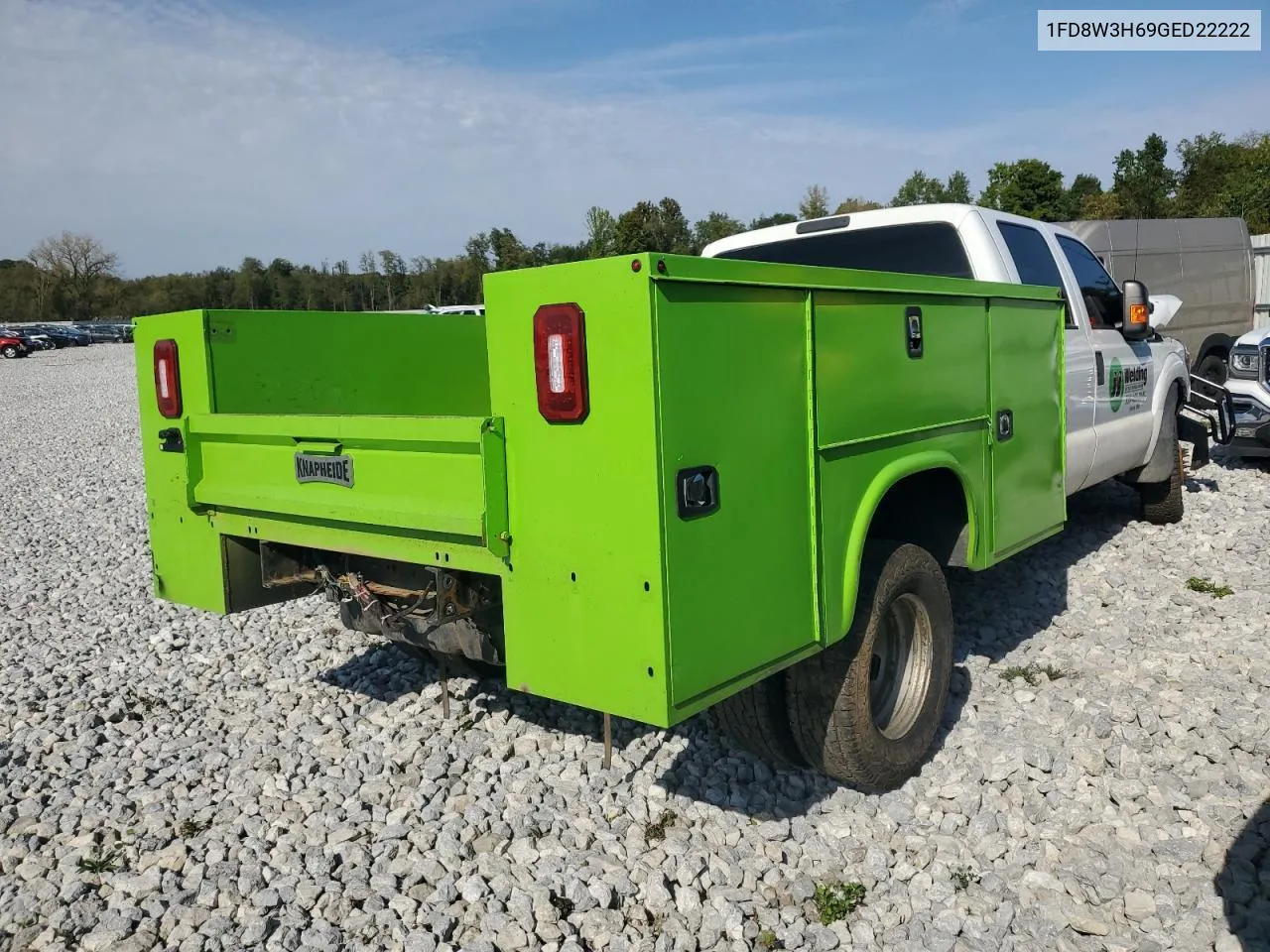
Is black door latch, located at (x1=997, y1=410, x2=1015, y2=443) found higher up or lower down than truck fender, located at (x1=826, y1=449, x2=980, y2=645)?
higher up

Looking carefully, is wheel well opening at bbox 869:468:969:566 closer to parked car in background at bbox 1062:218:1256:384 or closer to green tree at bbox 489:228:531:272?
parked car in background at bbox 1062:218:1256:384

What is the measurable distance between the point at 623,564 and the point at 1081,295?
167 inches

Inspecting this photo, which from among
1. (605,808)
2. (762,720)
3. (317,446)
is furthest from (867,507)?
(317,446)

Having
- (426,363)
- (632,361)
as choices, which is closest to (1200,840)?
(632,361)

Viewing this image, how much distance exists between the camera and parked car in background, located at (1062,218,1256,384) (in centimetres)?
1412

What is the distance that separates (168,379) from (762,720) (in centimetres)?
257

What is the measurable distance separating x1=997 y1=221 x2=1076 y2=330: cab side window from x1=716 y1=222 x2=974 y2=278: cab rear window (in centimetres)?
29

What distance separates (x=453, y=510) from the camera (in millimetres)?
2926

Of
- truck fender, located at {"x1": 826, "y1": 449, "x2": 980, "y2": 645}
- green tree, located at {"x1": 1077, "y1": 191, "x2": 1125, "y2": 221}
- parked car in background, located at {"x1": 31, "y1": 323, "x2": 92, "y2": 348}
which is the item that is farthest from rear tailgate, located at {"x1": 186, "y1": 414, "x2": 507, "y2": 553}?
parked car in background, located at {"x1": 31, "y1": 323, "x2": 92, "y2": 348}

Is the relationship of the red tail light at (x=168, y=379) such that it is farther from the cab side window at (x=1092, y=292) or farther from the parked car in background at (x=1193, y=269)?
the parked car in background at (x=1193, y=269)

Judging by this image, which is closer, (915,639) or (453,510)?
(453,510)

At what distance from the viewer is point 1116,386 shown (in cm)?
598

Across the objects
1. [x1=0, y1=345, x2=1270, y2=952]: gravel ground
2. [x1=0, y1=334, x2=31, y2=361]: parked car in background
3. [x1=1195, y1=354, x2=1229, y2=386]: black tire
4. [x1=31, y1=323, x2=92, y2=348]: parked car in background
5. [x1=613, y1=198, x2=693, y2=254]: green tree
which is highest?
[x1=613, y1=198, x2=693, y2=254]: green tree

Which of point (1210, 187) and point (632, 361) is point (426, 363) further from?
point (1210, 187)
